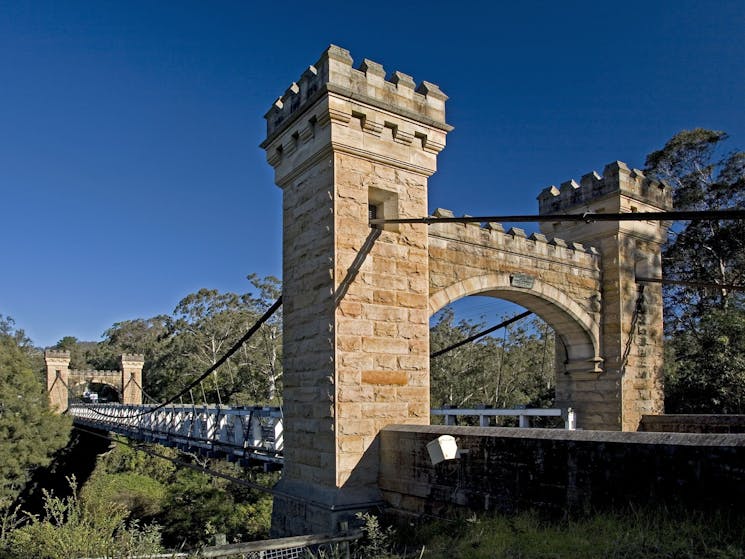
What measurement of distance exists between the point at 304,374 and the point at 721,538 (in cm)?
404

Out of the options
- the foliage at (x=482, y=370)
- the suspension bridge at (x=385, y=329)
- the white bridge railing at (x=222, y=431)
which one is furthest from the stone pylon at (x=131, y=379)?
the suspension bridge at (x=385, y=329)

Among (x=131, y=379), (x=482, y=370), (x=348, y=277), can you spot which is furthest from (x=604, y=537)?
(x=131, y=379)

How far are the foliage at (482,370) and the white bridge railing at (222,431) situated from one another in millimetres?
9583

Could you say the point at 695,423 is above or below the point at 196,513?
above

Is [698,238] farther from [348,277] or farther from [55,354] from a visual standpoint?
[55,354]

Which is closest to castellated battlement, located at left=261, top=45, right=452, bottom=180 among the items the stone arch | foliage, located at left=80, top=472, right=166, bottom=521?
the stone arch

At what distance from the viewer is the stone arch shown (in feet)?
26.2

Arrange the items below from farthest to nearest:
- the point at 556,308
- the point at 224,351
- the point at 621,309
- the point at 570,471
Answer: the point at 224,351
the point at 621,309
the point at 556,308
the point at 570,471

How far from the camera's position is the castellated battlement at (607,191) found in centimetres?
957

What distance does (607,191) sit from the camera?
967 cm

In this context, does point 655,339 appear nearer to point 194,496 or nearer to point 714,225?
point 714,225

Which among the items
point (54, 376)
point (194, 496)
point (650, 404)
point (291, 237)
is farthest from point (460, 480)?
point (54, 376)

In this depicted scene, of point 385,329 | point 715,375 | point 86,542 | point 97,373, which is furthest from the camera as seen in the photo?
point 97,373

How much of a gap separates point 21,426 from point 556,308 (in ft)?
63.9
